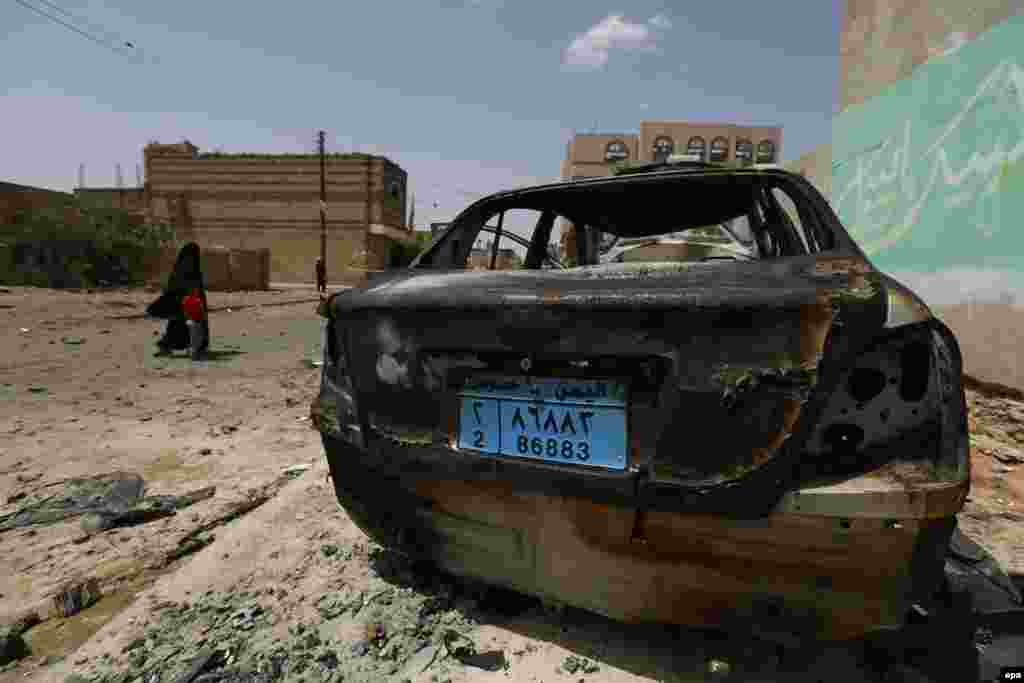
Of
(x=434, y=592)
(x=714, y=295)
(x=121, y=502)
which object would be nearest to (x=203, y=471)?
(x=121, y=502)

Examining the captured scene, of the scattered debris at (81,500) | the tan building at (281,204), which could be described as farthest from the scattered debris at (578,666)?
the tan building at (281,204)

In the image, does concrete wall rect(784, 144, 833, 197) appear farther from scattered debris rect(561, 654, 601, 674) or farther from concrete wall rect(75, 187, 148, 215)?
concrete wall rect(75, 187, 148, 215)

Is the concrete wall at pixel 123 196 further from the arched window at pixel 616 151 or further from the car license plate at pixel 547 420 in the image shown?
the car license plate at pixel 547 420

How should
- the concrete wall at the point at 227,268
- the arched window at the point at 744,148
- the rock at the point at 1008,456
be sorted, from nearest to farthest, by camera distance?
1. the rock at the point at 1008,456
2. the concrete wall at the point at 227,268
3. the arched window at the point at 744,148

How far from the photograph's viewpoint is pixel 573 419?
51.0 inches

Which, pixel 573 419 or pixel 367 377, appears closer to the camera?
pixel 573 419

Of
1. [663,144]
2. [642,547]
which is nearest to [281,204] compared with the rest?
[663,144]

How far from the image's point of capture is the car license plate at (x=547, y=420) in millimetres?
1254

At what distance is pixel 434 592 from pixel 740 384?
1.35m

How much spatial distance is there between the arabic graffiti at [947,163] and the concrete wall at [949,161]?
13mm

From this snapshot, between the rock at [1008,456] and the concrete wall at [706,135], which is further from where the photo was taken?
the concrete wall at [706,135]

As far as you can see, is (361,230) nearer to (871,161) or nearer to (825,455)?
(871,161)

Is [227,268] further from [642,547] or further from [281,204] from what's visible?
[642,547]

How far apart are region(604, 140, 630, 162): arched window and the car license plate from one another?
58.0 m
